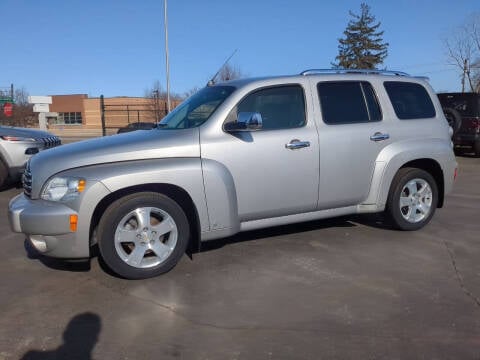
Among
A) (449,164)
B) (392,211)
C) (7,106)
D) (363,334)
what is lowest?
(363,334)

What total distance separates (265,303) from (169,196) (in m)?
1.36

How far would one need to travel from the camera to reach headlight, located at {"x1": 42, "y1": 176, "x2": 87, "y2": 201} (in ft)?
12.4

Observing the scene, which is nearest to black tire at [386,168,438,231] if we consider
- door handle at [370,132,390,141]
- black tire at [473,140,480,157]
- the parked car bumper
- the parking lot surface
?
the parking lot surface

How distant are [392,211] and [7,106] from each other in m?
38.0

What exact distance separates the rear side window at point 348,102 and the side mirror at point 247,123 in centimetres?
100

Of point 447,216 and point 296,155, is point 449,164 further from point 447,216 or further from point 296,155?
point 296,155

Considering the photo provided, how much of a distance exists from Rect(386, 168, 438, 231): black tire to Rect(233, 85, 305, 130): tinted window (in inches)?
59.4

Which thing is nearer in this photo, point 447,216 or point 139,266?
point 139,266

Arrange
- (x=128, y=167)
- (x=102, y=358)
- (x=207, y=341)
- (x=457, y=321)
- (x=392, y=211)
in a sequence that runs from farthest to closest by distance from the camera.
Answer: (x=392, y=211) < (x=128, y=167) < (x=457, y=321) < (x=207, y=341) < (x=102, y=358)

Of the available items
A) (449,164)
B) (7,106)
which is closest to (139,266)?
(449,164)

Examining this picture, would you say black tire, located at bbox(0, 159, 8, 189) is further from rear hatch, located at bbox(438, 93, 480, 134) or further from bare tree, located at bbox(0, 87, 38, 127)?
bare tree, located at bbox(0, 87, 38, 127)

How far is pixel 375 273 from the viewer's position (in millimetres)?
4211

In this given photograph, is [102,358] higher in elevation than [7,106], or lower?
lower

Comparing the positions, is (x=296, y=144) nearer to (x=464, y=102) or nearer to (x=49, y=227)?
(x=49, y=227)
